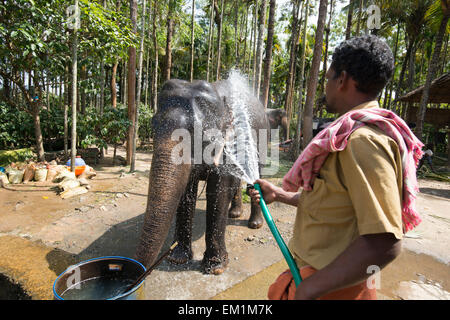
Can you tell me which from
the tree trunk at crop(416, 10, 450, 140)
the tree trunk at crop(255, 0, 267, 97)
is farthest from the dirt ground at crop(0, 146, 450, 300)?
the tree trunk at crop(416, 10, 450, 140)

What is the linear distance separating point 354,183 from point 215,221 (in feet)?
9.00

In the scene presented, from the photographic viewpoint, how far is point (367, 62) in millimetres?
1208

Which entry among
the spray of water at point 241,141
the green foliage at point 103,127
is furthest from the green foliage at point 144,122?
the spray of water at point 241,141

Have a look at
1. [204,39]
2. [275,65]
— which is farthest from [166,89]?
[275,65]

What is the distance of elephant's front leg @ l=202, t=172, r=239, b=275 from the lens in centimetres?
361

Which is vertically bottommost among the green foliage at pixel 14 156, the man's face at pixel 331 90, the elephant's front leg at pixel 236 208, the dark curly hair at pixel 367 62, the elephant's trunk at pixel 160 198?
the elephant's front leg at pixel 236 208

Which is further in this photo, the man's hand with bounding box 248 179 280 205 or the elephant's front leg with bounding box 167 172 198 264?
the elephant's front leg with bounding box 167 172 198 264

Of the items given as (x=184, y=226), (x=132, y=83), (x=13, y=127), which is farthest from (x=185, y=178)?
(x=13, y=127)

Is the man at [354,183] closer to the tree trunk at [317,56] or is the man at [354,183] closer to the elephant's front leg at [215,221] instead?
the elephant's front leg at [215,221]

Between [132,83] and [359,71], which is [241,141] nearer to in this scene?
[359,71]

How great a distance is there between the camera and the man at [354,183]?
3.44 ft

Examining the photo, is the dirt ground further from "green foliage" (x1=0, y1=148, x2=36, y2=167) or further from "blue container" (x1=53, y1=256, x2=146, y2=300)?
"green foliage" (x1=0, y1=148, x2=36, y2=167)

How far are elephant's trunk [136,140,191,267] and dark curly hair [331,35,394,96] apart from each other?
1.98 m
